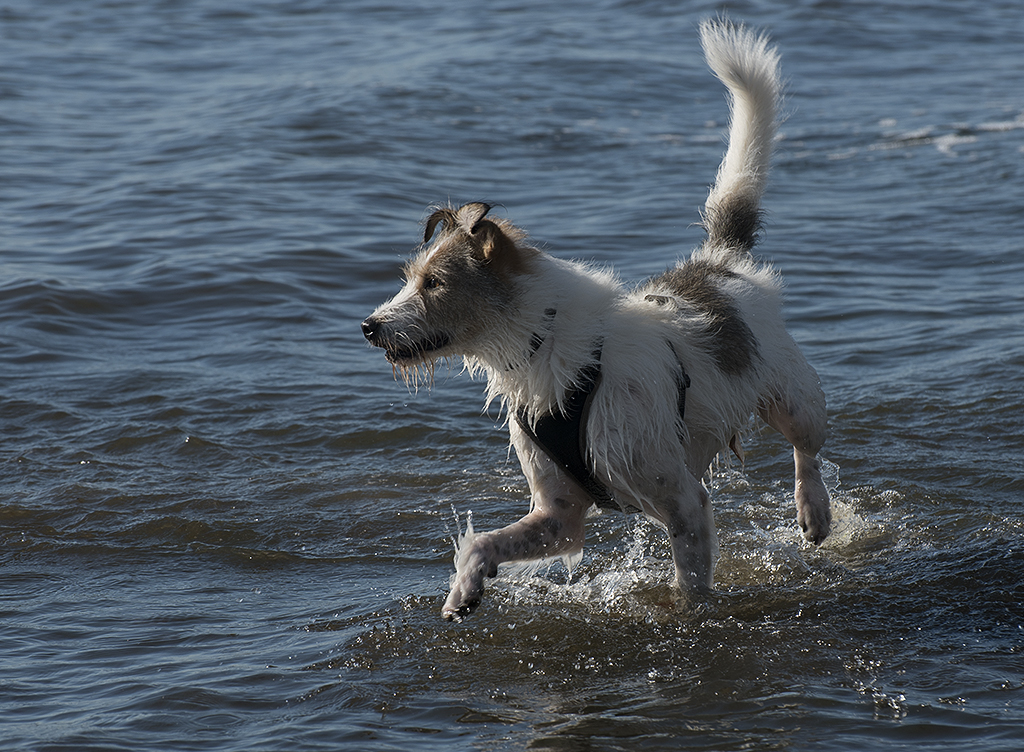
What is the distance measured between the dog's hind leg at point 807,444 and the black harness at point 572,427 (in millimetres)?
1138

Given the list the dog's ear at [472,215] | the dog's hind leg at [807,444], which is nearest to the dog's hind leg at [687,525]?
the dog's hind leg at [807,444]

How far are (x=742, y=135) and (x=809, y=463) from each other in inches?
62.9

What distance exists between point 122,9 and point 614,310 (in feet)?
75.5

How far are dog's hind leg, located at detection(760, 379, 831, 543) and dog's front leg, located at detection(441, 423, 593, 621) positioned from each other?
43.7 inches

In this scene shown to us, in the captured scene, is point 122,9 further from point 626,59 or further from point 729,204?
point 729,204

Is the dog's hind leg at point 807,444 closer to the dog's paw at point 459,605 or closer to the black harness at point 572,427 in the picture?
the black harness at point 572,427

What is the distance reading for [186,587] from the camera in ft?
17.4

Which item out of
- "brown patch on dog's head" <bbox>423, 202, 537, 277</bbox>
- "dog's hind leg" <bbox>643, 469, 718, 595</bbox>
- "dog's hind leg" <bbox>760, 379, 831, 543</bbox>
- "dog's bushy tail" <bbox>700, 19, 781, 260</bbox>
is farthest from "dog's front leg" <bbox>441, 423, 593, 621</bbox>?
"dog's bushy tail" <bbox>700, 19, 781, 260</bbox>

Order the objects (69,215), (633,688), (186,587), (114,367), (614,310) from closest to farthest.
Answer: (633,688)
(614,310)
(186,587)
(114,367)
(69,215)

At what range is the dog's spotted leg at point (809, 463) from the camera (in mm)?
5359

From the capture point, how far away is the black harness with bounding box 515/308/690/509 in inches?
177

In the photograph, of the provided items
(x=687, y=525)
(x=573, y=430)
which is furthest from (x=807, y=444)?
(x=573, y=430)

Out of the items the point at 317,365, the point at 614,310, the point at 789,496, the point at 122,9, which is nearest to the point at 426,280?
the point at 614,310

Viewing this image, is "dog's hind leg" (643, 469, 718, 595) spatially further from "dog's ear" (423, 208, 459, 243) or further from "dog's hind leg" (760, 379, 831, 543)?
"dog's ear" (423, 208, 459, 243)
